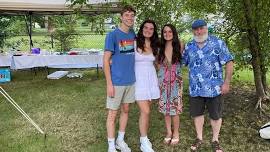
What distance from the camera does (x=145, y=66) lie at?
5.05m

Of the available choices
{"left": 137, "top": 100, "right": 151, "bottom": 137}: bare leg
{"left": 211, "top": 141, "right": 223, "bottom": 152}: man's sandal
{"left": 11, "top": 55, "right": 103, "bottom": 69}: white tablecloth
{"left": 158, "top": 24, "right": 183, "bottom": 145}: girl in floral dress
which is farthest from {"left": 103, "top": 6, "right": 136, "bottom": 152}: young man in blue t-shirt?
{"left": 11, "top": 55, "right": 103, "bottom": 69}: white tablecloth

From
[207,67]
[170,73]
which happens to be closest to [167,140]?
[170,73]

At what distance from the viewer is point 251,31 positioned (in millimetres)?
6762

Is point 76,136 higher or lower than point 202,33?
lower

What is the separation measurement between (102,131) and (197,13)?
3163mm

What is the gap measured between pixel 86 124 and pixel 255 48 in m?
3.05

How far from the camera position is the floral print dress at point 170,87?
5.25m

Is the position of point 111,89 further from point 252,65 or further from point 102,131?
point 252,65

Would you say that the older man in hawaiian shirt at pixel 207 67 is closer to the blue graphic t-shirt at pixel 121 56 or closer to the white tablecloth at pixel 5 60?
the blue graphic t-shirt at pixel 121 56

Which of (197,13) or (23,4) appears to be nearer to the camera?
(197,13)

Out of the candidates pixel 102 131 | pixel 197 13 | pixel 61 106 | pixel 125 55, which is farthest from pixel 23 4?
pixel 125 55

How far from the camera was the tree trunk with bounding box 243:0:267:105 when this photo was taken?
6555 mm

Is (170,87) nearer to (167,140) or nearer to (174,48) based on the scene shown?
(174,48)

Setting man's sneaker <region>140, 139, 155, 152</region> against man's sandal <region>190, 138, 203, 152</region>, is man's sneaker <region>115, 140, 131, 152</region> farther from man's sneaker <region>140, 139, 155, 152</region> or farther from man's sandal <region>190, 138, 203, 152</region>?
man's sandal <region>190, 138, 203, 152</region>
